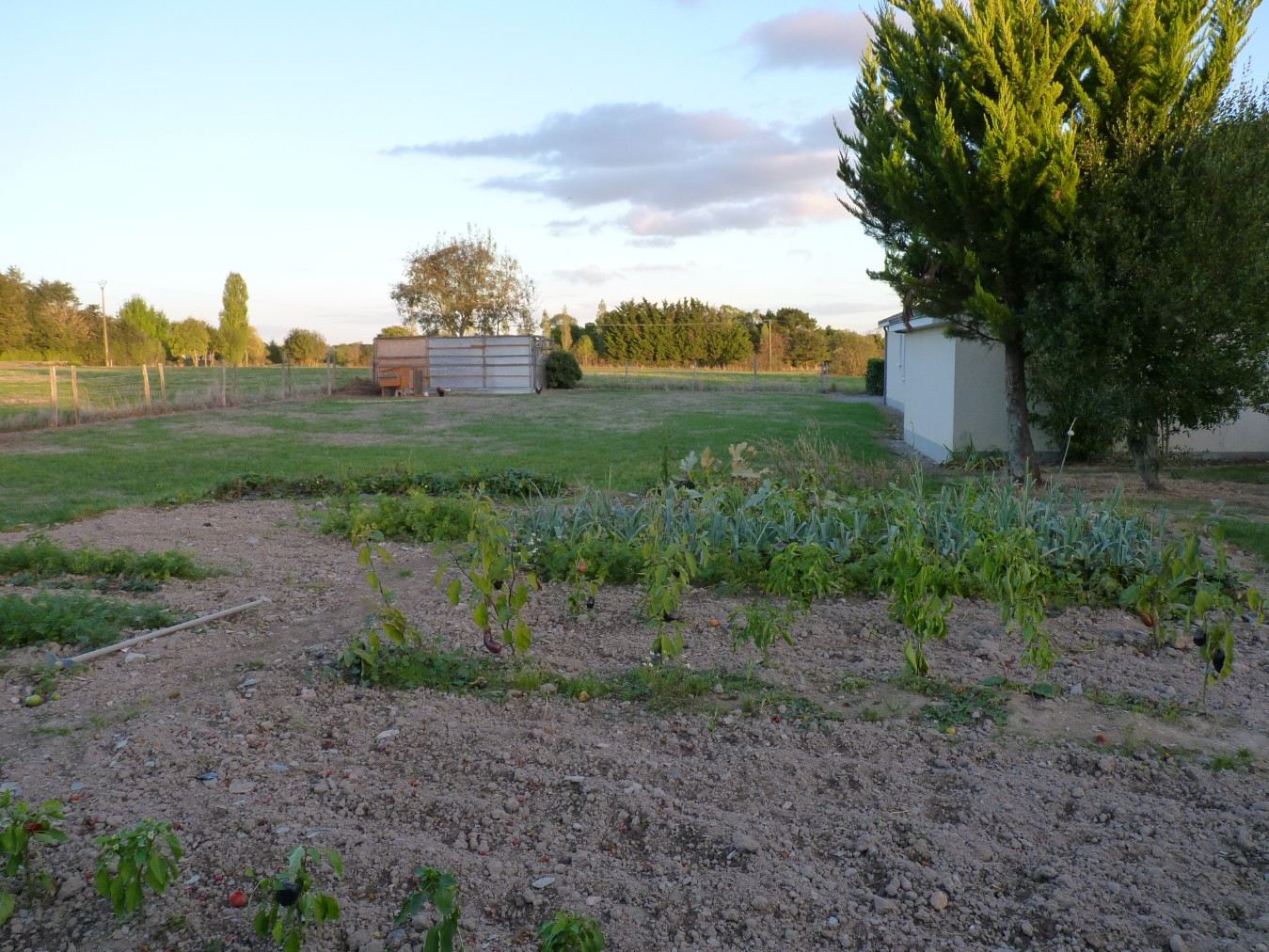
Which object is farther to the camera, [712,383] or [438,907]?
[712,383]

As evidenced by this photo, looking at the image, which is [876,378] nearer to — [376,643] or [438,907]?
[376,643]

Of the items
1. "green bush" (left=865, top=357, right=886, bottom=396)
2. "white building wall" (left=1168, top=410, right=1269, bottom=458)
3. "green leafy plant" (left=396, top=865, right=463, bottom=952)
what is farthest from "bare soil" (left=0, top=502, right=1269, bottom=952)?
"green bush" (left=865, top=357, right=886, bottom=396)

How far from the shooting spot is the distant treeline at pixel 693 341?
4909cm

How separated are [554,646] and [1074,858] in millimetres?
2228

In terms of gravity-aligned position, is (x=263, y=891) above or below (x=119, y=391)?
below

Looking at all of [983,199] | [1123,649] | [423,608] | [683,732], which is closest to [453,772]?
[683,732]

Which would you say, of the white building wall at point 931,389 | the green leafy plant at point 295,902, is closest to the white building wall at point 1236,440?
the white building wall at point 931,389

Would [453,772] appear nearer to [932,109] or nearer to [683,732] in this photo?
[683,732]

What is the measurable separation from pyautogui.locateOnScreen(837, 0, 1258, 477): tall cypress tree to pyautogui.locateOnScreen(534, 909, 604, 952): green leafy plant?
25.8 ft

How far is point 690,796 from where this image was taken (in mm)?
2770

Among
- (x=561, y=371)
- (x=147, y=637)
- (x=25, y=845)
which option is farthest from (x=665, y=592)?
(x=561, y=371)

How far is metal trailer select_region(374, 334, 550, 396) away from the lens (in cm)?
2886

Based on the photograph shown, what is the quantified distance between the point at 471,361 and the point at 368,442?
15.2m

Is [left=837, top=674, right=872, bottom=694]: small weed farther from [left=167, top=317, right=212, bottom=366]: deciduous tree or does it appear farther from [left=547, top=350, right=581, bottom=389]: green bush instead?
[left=167, top=317, right=212, bottom=366]: deciduous tree
